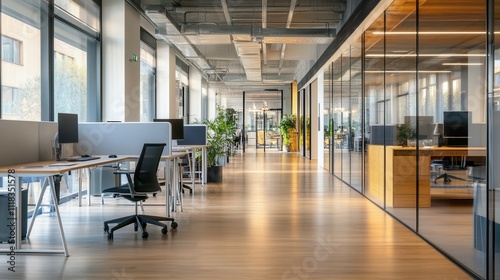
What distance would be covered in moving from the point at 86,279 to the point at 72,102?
503cm

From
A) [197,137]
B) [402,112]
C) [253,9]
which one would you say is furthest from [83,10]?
[402,112]

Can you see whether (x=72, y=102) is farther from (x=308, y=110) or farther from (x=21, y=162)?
(x=308, y=110)

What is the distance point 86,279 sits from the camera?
12.2 feet

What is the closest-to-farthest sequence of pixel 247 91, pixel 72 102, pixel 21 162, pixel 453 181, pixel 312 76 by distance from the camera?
pixel 453 181 < pixel 21 162 < pixel 72 102 < pixel 312 76 < pixel 247 91

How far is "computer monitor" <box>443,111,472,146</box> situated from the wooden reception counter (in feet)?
0.22

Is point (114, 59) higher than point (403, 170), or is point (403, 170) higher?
point (114, 59)

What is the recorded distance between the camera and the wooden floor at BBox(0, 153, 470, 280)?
12.9ft

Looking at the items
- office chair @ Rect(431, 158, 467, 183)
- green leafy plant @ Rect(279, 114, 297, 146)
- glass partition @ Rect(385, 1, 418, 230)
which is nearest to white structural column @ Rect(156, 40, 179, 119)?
glass partition @ Rect(385, 1, 418, 230)

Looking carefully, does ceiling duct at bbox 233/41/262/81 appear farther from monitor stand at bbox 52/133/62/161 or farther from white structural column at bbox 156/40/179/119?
monitor stand at bbox 52/133/62/161

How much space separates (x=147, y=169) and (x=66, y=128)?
4.40ft

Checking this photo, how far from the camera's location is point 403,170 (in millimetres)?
6164

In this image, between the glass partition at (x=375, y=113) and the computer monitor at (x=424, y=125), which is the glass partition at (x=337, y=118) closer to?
the glass partition at (x=375, y=113)

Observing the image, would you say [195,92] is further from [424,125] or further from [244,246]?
[244,246]

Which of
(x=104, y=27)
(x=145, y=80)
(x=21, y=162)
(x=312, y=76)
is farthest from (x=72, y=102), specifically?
(x=312, y=76)
